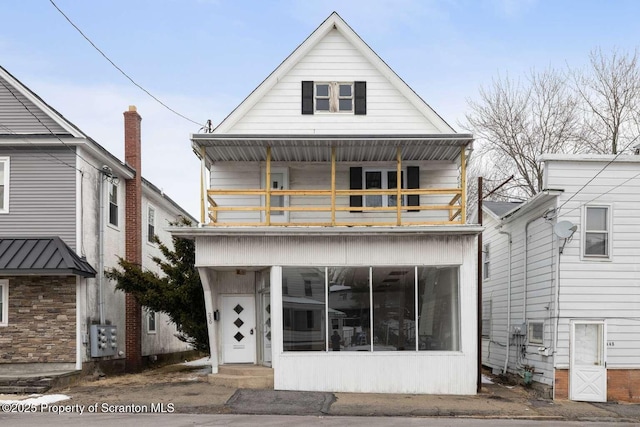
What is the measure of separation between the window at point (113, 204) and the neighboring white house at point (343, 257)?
4.51m

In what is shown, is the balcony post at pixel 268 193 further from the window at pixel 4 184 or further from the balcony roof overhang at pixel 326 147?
the window at pixel 4 184

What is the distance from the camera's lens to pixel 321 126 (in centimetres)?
1902

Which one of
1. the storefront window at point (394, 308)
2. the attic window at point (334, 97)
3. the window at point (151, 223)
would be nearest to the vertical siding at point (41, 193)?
the attic window at point (334, 97)

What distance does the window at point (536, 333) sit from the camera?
A: 721 inches

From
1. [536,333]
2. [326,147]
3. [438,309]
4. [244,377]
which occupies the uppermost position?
[326,147]

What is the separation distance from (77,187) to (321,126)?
6978 mm

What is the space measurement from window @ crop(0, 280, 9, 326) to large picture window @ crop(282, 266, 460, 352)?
7491 millimetres

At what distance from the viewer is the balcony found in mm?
17422

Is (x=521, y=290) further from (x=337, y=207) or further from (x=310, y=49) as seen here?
(x=310, y=49)

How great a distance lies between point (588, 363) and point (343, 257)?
22.2ft

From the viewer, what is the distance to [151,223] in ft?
88.1

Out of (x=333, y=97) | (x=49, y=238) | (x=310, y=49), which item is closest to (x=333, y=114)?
(x=333, y=97)

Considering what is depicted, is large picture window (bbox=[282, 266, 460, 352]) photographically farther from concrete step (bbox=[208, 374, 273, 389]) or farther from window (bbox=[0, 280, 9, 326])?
window (bbox=[0, 280, 9, 326])

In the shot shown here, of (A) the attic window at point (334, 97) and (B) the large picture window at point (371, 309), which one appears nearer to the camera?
(B) the large picture window at point (371, 309)
